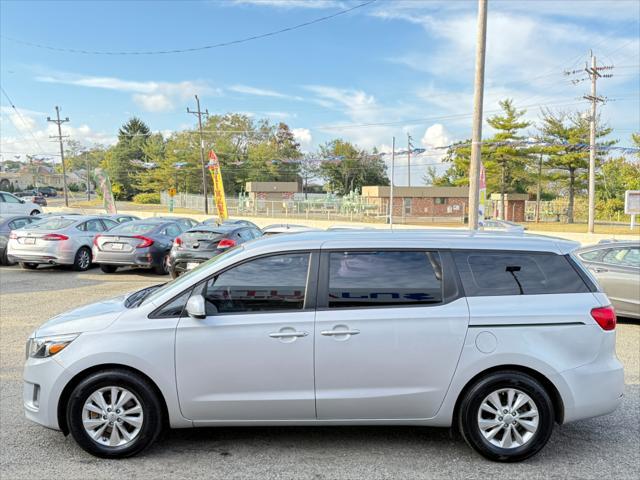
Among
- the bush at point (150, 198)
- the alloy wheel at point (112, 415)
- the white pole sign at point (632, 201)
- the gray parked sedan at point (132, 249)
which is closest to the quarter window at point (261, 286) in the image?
the alloy wheel at point (112, 415)

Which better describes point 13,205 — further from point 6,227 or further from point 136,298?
point 136,298

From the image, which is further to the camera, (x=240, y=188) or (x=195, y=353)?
(x=240, y=188)

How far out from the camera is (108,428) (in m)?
3.82

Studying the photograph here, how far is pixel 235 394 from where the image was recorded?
3.79m

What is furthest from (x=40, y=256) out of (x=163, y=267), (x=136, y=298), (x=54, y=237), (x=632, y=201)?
(x=632, y=201)

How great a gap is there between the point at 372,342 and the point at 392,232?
0.99 m

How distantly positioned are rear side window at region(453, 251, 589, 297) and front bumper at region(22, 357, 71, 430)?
290cm

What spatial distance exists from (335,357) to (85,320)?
181 cm

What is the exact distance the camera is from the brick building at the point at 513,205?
5964 centimetres

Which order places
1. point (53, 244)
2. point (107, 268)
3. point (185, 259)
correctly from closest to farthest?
point (185, 259) < point (53, 244) < point (107, 268)

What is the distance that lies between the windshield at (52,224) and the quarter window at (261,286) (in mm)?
12091

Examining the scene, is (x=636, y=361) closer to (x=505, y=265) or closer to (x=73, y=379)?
(x=505, y=265)

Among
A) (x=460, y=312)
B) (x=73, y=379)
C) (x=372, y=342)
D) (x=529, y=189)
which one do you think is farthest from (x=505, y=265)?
(x=529, y=189)

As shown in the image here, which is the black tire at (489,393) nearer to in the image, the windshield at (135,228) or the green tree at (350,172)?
the windshield at (135,228)
